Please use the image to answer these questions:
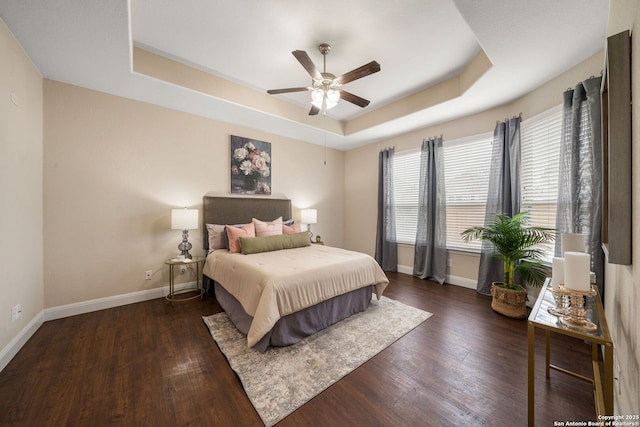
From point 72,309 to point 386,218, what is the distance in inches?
186

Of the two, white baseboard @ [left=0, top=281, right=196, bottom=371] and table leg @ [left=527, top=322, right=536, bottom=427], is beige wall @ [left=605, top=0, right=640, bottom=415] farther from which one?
white baseboard @ [left=0, top=281, right=196, bottom=371]

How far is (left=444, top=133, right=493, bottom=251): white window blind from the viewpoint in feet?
11.4

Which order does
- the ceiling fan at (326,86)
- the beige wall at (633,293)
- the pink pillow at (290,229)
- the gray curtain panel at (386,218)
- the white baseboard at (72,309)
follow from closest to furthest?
the beige wall at (633,293) < the white baseboard at (72,309) < the ceiling fan at (326,86) < the pink pillow at (290,229) < the gray curtain panel at (386,218)

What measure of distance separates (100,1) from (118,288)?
2.93 m

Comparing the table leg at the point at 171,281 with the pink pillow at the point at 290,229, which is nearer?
the table leg at the point at 171,281

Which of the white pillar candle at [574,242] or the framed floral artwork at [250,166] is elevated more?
the framed floral artwork at [250,166]

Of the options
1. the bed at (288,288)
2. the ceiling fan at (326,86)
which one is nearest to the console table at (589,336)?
the bed at (288,288)

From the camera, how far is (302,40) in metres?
2.39

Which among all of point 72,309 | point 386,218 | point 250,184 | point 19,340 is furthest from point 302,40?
point 72,309

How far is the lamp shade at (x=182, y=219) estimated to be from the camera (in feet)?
9.77

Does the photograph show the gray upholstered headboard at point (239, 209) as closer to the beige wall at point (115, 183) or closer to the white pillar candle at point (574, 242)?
the beige wall at point (115, 183)

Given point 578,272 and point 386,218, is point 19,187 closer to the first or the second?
point 578,272

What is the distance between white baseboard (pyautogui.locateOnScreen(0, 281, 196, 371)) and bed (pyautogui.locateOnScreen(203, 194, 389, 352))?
24.7 inches

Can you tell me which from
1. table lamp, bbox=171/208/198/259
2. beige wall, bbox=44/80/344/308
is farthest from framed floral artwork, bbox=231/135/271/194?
table lamp, bbox=171/208/198/259
